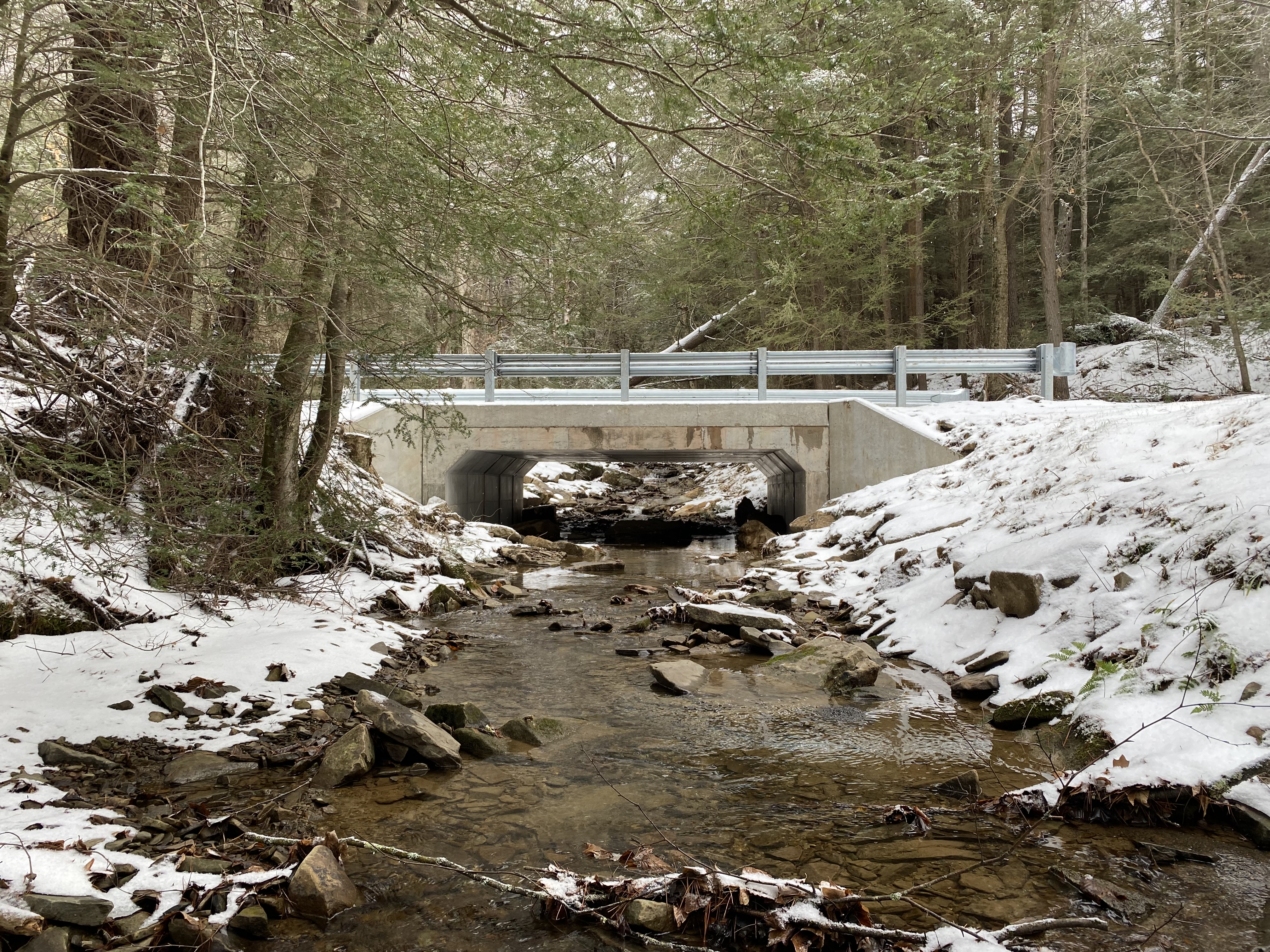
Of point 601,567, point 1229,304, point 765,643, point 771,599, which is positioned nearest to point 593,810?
point 765,643

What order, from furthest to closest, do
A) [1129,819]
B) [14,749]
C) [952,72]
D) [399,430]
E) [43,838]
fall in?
[399,430], [952,72], [14,749], [1129,819], [43,838]

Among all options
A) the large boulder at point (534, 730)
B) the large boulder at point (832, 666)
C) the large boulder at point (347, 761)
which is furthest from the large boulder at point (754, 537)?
the large boulder at point (347, 761)

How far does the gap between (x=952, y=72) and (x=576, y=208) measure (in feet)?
8.83

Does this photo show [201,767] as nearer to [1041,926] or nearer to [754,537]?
[1041,926]

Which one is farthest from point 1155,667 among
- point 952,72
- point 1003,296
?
point 1003,296

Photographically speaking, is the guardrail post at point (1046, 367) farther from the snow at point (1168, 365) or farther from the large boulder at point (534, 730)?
the large boulder at point (534, 730)

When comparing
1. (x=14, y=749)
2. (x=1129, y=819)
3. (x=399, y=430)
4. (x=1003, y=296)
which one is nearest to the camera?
(x=1129, y=819)

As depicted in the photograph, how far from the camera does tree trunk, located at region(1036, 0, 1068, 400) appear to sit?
1534cm

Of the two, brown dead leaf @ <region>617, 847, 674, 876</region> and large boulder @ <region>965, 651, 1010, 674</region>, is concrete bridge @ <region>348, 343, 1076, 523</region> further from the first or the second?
brown dead leaf @ <region>617, 847, 674, 876</region>

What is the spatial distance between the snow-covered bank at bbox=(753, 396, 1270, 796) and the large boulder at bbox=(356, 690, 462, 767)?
3.21 metres

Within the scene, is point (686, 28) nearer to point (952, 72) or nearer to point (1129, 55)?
point (952, 72)

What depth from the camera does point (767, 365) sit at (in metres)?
12.6

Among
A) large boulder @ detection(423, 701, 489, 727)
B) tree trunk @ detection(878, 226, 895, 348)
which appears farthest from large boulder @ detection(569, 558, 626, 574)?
tree trunk @ detection(878, 226, 895, 348)

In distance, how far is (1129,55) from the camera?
1030 cm
